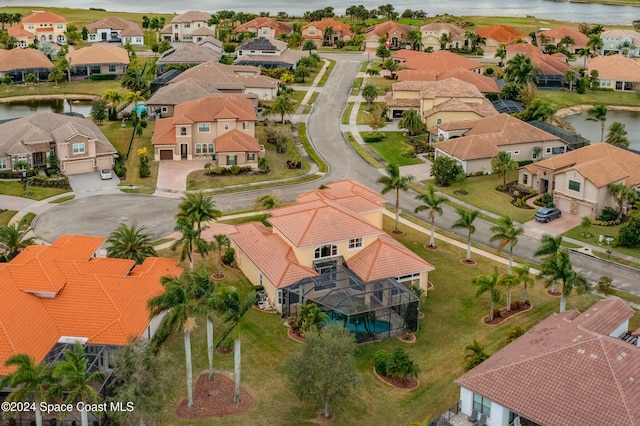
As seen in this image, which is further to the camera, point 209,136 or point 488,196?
point 209,136

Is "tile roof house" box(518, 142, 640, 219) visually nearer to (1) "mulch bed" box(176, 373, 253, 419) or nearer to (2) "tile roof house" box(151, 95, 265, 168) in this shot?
(2) "tile roof house" box(151, 95, 265, 168)

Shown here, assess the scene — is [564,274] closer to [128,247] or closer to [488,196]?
[488,196]

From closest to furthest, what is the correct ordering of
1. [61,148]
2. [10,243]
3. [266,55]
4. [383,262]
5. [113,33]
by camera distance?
[383,262] < [10,243] < [61,148] < [266,55] < [113,33]

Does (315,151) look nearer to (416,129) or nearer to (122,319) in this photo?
(416,129)

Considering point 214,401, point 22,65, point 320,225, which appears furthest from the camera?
point 22,65

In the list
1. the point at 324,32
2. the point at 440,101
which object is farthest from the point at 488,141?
the point at 324,32
